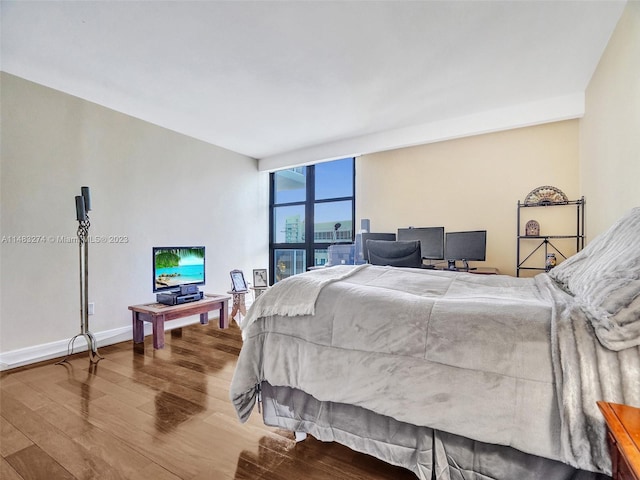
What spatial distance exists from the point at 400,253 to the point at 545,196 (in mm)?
1859

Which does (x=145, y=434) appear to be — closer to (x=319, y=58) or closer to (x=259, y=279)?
(x=319, y=58)

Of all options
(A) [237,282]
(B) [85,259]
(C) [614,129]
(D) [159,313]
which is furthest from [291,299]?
(A) [237,282]

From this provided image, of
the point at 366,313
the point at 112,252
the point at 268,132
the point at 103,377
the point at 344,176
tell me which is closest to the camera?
the point at 366,313

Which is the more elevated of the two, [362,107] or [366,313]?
[362,107]

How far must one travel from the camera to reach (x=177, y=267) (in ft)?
11.8

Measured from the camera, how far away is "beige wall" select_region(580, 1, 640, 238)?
1.86 m

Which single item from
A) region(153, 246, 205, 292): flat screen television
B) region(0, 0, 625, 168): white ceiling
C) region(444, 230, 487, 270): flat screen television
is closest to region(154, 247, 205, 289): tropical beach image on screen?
region(153, 246, 205, 292): flat screen television

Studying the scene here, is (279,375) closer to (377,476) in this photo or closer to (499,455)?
(377,476)

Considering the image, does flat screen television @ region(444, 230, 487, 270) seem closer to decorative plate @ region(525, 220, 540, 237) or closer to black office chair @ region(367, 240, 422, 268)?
decorative plate @ region(525, 220, 540, 237)

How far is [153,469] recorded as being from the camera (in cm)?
137

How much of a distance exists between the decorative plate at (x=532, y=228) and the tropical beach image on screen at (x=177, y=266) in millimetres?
3917

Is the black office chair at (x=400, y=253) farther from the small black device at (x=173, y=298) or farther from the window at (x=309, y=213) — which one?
the small black device at (x=173, y=298)

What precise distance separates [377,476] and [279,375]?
60 cm

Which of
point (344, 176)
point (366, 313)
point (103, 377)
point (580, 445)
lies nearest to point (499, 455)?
point (580, 445)
